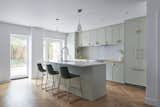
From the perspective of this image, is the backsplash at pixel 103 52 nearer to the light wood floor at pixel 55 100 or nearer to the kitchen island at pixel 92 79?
the light wood floor at pixel 55 100

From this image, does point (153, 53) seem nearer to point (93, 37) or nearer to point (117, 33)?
point (117, 33)

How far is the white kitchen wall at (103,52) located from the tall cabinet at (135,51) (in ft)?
2.85

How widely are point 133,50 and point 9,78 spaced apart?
5295 millimetres

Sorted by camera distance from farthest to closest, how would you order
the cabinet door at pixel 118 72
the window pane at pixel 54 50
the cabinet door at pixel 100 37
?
the window pane at pixel 54 50, the cabinet door at pixel 100 37, the cabinet door at pixel 118 72

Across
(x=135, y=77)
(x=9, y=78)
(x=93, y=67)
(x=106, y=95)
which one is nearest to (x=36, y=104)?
(x=93, y=67)

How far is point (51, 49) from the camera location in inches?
288

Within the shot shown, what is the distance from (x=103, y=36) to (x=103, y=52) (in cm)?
86

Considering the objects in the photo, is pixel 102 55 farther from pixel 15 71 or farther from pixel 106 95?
pixel 15 71

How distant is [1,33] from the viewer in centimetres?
523

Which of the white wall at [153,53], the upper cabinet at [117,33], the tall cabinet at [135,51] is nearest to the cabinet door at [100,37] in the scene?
the upper cabinet at [117,33]

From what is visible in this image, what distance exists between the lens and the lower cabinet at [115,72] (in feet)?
16.6

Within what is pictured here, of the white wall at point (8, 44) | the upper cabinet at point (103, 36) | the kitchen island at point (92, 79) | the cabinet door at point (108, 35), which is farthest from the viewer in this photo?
the cabinet door at point (108, 35)

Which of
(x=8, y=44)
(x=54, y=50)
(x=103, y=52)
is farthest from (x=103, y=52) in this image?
(x=8, y=44)

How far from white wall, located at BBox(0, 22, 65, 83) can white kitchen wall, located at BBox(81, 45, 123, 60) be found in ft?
8.15
